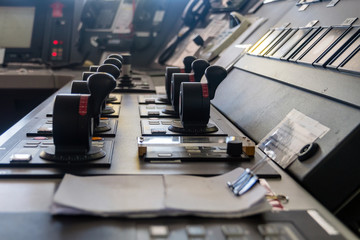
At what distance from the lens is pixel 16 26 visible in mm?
3693

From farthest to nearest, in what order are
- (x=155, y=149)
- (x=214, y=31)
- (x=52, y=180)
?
(x=214, y=31) → (x=155, y=149) → (x=52, y=180)

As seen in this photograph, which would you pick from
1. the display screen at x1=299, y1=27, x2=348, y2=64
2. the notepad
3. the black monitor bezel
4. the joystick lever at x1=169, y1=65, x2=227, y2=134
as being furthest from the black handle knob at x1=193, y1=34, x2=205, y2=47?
the notepad

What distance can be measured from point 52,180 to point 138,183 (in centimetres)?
20

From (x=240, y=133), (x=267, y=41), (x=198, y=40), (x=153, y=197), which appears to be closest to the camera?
(x=153, y=197)

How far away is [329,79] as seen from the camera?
1271 mm

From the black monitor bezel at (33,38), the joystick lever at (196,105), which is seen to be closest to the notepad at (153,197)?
the joystick lever at (196,105)

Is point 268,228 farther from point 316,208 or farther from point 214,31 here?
point 214,31

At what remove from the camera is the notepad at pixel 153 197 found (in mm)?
779

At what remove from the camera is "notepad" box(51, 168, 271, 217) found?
78 centimetres

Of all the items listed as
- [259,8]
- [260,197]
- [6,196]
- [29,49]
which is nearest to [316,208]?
[260,197]

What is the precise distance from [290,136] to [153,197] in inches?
20.0

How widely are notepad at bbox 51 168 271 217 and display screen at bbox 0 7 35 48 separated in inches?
121

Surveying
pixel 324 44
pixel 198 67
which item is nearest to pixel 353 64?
pixel 324 44

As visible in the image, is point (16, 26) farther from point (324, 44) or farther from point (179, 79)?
point (324, 44)
